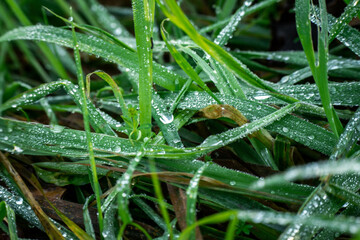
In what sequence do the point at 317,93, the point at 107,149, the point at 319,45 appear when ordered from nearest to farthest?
the point at 319,45
the point at 107,149
the point at 317,93

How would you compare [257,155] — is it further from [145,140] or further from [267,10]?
[267,10]

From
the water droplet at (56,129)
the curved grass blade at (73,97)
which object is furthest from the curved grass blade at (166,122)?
the water droplet at (56,129)

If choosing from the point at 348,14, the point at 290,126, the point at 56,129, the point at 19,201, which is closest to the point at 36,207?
the point at 19,201

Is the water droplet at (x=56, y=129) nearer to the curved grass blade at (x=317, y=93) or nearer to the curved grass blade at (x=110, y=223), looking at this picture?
the curved grass blade at (x=110, y=223)

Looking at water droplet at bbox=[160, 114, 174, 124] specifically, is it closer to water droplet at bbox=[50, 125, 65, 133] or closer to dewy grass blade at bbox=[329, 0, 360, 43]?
water droplet at bbox=[50, 125, 65, 133]

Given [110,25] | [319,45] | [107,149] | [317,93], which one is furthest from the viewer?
[110,25]

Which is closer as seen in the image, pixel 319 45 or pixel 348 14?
pixel 319 45

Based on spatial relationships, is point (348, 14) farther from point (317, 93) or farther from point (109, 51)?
point (109, 51)

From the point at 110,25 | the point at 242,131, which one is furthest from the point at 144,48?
the point at 110,25

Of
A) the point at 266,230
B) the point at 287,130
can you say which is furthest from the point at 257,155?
the point at 266,230

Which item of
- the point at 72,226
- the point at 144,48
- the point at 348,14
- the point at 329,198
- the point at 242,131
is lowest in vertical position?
the point at 72,226

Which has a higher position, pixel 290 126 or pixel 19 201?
pixel 290 126

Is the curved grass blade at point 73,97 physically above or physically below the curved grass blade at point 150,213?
above
